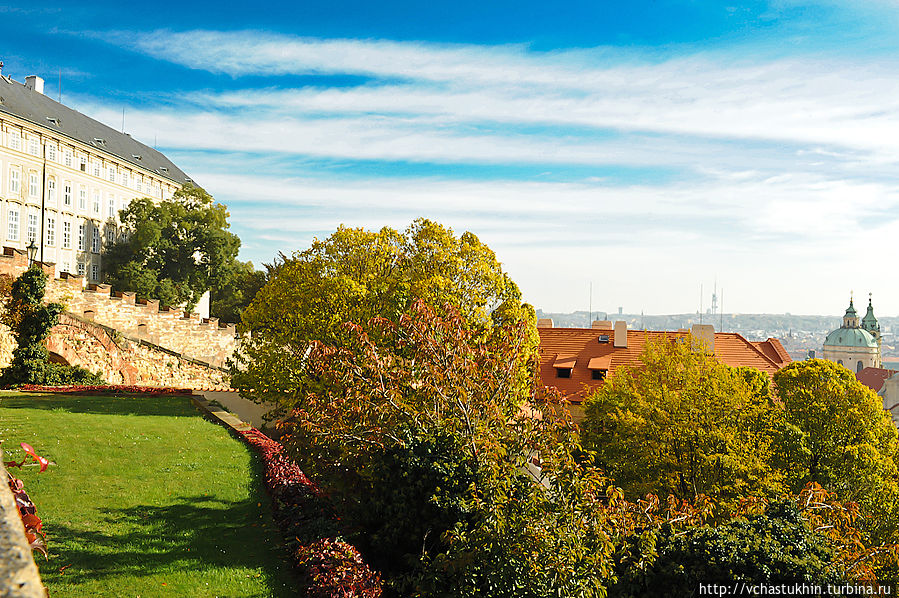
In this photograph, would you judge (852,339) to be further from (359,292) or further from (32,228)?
(359,292)

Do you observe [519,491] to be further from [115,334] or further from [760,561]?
[115,334]

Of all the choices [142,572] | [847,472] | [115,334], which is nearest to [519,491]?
[142,572]

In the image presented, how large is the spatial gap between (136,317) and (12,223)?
91.6ft

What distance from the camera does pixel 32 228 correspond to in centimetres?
5081

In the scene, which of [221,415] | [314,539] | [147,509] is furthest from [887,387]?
[147,509]

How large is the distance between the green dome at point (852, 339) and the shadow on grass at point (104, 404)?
147940mm

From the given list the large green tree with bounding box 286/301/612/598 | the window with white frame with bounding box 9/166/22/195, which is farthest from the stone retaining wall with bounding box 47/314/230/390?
the window with white frame with bounding box 9/166/22/195

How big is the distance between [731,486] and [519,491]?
1166 centimetres

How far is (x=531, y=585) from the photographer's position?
296 inches

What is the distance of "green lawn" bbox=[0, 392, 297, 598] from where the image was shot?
7328 mm

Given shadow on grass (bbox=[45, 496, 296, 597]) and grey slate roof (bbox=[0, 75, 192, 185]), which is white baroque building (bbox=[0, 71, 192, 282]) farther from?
shadow on grass (bbox=[45, 496, 296, 597])

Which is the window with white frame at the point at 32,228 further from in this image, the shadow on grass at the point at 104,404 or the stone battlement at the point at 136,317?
the shadow on grass at the point at 104,404

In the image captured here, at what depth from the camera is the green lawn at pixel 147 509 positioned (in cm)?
733

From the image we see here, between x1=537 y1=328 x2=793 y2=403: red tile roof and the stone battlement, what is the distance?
17.7 m
